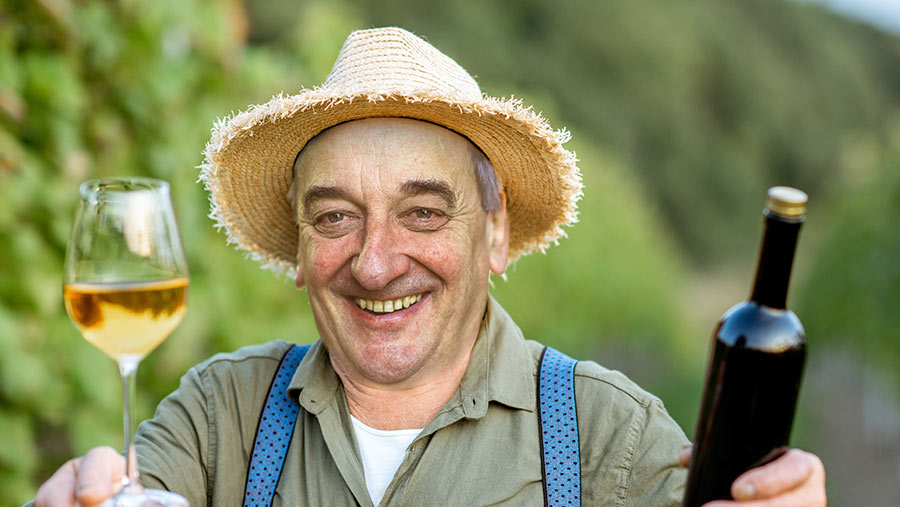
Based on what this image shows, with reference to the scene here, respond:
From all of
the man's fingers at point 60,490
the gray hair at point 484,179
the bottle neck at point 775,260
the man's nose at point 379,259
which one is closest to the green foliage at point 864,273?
the gray hair at point 484,179

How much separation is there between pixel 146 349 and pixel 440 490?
0.94m

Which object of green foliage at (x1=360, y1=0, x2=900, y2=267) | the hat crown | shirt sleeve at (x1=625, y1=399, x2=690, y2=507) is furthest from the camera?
green foliage at (x1=360, y1=0, x2=900, y2=267)

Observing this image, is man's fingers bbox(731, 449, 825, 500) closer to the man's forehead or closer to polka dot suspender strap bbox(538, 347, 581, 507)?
polka dot suspender strap bbox(538, 347, 581, 507)

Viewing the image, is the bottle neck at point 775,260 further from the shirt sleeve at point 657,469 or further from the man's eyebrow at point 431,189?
the man's eyebrow at point 431,189

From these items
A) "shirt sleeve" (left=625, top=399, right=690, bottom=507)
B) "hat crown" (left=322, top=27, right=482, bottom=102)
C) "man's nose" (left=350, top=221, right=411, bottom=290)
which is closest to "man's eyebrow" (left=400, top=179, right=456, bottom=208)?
"man's nose" (left=350, top=221, right=411, bottom=290)

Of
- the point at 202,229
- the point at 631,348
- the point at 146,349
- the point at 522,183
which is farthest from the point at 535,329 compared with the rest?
the point at 146,349

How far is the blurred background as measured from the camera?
350 cm

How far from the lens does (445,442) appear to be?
8.11 ft

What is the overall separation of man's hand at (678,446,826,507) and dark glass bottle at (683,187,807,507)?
0.06 ft

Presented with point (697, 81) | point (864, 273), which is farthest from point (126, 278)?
point (697, 81)

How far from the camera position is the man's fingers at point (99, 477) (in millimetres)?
1719

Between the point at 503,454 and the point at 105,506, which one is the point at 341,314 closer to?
the point at 503,454

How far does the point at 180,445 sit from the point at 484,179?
3.57 feet

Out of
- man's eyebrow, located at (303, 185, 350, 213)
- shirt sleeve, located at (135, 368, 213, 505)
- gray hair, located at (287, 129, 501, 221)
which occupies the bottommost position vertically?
shirt sleeve, located at (135, 368, 213, 505)
